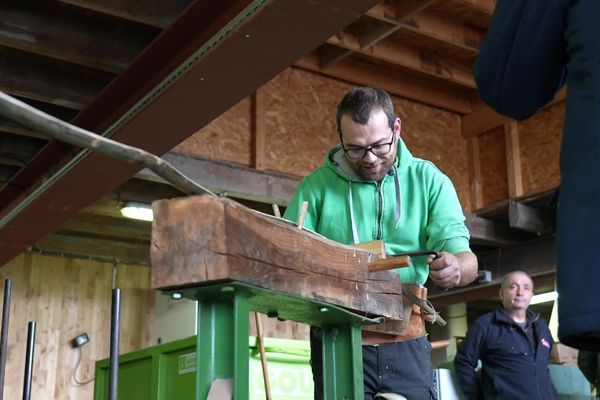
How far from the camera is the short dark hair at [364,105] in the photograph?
7.95 ft

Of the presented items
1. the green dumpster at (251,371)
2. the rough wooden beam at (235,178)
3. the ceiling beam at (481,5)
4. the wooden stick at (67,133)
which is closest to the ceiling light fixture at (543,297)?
the rough wooden beam at (235,178)

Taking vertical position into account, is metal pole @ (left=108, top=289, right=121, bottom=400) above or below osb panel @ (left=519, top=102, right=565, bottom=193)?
below

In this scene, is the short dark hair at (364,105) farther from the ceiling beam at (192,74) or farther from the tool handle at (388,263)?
the ceiling beam at (192,74)

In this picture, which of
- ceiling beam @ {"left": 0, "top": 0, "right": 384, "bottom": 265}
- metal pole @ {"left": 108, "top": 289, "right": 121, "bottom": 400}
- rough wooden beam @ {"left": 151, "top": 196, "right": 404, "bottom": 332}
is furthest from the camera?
metal pole @ {"left": 108, "top": 289, "right": 121, "bottom": 400}

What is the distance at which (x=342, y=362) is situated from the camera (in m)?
2.00

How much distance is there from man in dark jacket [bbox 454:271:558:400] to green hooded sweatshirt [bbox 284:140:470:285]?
3416mm

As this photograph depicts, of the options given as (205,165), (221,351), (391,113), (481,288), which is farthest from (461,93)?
(221,351)

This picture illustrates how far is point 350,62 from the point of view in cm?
713

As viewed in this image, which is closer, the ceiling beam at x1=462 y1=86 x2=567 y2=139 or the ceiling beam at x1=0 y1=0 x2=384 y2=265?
the ceiling beam at x1=0 y1=0 x2=384 y2=265

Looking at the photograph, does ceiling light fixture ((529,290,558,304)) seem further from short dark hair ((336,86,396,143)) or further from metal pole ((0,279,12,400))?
short dark hair ((336,86,396,143))

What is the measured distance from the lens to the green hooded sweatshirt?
8.01 feet

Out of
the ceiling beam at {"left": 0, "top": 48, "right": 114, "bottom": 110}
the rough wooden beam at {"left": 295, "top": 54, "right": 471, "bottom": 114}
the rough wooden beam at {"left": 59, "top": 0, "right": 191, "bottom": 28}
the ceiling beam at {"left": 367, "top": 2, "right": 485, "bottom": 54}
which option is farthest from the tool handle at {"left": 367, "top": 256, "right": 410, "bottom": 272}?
the rough wooden beam at {"left": 295, "top": 54, "right": 471, "bottom": 114}

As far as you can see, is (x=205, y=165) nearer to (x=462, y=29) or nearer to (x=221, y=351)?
(x=462, y=29)

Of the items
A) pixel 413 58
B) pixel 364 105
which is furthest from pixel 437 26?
pixel 364 105
